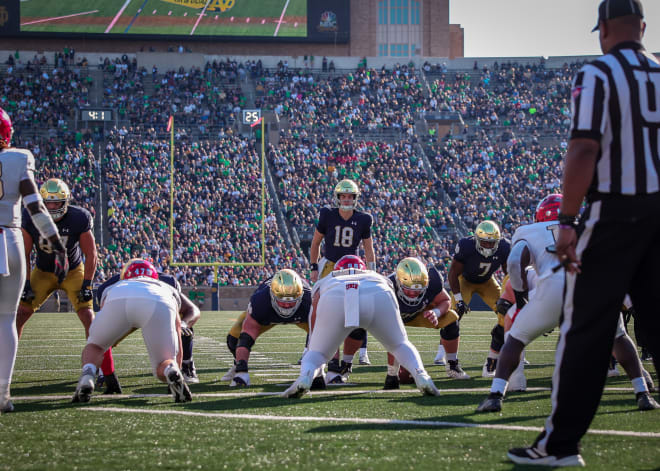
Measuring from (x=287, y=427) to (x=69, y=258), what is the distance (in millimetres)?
3924

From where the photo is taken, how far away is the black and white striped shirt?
342 cm

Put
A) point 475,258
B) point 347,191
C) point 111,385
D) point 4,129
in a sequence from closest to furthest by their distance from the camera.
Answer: point 4,129, point 111,385, point 347,191, point 475,258

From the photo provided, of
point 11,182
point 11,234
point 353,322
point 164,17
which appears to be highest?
point 164,17

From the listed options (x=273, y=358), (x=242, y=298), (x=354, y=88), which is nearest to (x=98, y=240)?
(x=242, y=298)

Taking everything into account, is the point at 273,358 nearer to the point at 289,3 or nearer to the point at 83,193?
the point at 83,193

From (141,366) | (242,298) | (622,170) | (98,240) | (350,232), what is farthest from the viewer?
(98,240)

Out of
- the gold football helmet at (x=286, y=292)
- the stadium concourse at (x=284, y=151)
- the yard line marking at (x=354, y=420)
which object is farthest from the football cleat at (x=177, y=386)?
the stadium concourse at (x=284, y=151)

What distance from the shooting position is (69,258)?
760 centimetres

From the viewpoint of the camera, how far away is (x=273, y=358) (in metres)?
9.80

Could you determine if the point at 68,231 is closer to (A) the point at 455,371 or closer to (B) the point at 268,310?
(B) the point at 268,310

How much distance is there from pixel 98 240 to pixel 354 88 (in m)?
16.0

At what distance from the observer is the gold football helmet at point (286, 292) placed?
720 cm

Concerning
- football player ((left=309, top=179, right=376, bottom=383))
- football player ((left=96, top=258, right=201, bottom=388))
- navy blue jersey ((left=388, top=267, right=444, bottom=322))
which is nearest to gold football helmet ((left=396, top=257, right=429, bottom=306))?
navy blue jersey ((left=388, top=267, right=444, bottom=322))

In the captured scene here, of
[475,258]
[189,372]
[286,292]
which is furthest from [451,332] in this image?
[189,372]
